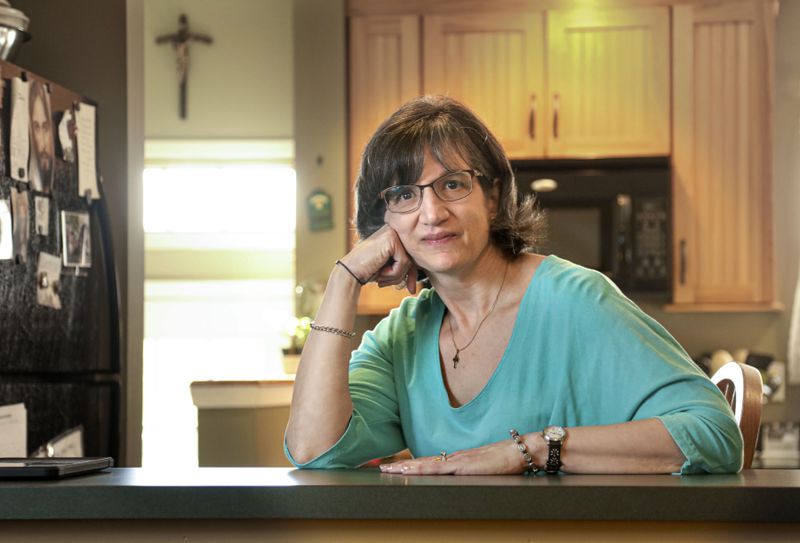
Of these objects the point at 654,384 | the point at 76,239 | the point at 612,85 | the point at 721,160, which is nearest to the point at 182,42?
the point at 612,85

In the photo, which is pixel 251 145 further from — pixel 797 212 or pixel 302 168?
Answer: pixel 797 212

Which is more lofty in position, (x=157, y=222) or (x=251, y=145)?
(x=251, y=145)

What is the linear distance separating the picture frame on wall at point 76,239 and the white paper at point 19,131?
0.69 feet

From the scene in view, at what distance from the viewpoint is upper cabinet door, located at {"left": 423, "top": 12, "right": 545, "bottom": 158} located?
439cm

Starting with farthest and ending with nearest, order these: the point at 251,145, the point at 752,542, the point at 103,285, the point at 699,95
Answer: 1. the point at 251,145
2. the point at 699,95
3. the point at 103,285
4. the point at 752,542

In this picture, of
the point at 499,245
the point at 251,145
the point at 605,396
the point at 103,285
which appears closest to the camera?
the point at 605,396

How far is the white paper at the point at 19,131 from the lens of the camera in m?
2.20

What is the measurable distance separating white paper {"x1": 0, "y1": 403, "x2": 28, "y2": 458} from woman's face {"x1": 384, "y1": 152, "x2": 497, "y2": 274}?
103 cm

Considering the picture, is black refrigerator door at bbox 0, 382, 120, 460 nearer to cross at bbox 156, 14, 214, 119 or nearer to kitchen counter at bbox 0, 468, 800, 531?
kitchen counter at bbox 0, 468, 800, 531

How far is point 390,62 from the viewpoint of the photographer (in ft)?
14.6

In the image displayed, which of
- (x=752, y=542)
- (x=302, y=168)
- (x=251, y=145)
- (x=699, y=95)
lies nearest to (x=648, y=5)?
(x=699, y=95)

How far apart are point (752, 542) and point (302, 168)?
3.56 metres

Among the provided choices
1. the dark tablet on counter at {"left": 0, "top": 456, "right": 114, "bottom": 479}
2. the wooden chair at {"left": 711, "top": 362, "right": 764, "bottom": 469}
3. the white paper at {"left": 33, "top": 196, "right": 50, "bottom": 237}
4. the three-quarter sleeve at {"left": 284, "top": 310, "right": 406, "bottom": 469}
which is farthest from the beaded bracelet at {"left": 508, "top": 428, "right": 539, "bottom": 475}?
the white paper at {"left": 33, "top": 196, "right": 50, "bottom": 237}

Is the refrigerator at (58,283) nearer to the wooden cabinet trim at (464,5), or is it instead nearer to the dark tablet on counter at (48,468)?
the dark tablet on counter at (48,468)
